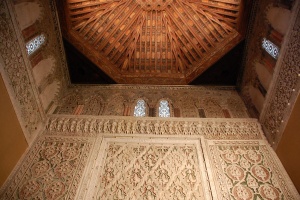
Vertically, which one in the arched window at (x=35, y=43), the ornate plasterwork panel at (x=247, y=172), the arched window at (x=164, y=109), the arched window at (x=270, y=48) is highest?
the arched window at (x=35, y=43)

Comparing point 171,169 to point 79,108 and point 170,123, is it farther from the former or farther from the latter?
point 79,108

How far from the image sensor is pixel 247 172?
437cm

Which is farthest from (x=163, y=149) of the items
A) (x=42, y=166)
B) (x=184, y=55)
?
(x=184, y=55)

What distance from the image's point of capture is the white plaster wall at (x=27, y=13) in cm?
438

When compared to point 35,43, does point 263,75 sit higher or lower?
lower

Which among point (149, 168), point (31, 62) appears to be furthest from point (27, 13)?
point (149, 168)

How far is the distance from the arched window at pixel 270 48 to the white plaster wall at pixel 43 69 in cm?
422

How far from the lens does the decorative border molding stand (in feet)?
13.6

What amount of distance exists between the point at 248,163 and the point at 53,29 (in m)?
4.51

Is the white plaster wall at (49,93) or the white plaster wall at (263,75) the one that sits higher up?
the white plaster wall at (263,75)

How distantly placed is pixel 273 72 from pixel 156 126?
7.57 ft

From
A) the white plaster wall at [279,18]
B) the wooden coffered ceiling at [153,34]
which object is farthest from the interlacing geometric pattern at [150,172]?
the white plaster wall at [279,18]

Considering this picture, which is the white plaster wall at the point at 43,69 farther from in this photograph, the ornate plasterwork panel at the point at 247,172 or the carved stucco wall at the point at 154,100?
the ornate plasterwork panel at the point at 247,172

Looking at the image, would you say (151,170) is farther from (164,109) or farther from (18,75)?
(18,75)
